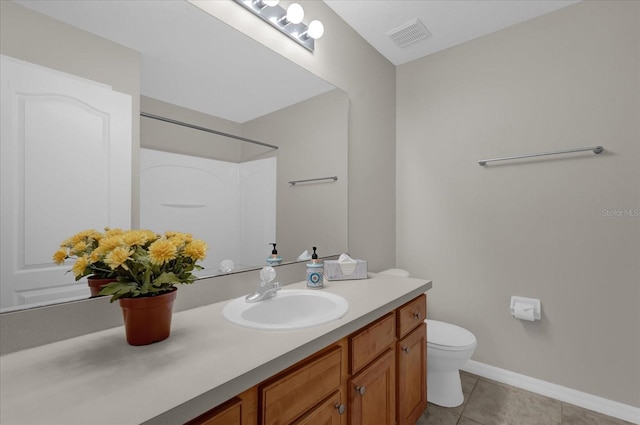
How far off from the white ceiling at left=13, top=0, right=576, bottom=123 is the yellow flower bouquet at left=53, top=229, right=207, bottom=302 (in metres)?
0.58

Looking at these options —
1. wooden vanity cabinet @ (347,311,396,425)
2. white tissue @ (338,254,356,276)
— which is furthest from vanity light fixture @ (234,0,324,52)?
wooden vanity cabinet @ (347,311,396,425)

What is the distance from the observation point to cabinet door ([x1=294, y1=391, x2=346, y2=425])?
87cm

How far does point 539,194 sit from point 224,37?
6.88 feet

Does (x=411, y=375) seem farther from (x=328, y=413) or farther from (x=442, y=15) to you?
(x=442, y=15)

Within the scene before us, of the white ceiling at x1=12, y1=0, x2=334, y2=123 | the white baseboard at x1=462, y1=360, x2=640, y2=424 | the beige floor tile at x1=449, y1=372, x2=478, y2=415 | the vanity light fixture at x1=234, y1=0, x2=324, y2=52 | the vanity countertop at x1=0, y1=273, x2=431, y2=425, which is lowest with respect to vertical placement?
the beige floor tile at x1=449, y1=372, x2=478, y2=415

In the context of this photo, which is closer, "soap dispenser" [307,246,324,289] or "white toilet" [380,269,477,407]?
"soap dispenser" [307,246,324,289]

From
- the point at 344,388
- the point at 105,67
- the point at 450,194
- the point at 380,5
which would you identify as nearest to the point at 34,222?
the point at 105,67

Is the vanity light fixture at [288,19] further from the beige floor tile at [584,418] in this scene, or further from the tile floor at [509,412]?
the beige floor tile at [584,418]

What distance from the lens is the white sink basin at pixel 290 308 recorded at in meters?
1.12

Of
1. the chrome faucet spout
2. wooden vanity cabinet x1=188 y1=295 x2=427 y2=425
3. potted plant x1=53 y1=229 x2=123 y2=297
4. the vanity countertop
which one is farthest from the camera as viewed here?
the chrome faucet spout

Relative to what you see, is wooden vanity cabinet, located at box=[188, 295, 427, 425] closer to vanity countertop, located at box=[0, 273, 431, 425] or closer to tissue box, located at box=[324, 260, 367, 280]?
vanity countertop, located at box=[0, 273, 431, 425]

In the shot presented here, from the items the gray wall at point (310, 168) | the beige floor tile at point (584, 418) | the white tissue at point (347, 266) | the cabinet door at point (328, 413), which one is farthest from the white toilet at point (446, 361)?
the cabinet door at point (328, 413)

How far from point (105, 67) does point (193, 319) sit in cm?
88

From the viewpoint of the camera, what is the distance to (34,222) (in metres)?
0.82
